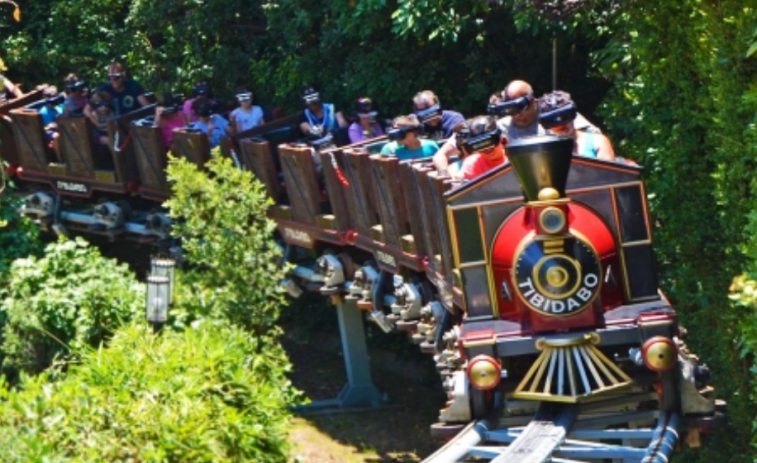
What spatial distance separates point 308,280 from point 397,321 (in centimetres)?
287

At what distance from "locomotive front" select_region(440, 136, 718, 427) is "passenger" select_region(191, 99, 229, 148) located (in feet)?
23.8

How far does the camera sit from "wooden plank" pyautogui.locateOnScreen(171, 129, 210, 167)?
52.5 feet

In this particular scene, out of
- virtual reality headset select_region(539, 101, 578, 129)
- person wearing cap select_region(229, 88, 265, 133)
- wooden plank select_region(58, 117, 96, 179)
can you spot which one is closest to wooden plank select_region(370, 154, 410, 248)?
virtual reality headset select_region(539, 101, 578, 129)

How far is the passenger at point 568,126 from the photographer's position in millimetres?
9648

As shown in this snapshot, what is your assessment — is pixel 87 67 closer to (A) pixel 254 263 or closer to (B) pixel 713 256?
(A) pixel 254 263

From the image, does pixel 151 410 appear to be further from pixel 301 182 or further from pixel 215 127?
pixel 215 127

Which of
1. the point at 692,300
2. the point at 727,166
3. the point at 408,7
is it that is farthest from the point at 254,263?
the point at 727,166

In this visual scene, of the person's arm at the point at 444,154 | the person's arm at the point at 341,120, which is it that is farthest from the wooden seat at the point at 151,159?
the person's arm at the point at 444,154

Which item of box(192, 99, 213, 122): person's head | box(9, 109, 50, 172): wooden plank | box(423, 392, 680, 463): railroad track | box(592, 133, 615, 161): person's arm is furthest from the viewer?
box(9, 109, 50, 172): wooden plank

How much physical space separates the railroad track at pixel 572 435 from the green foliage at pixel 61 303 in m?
5.92

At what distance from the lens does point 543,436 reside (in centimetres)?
849

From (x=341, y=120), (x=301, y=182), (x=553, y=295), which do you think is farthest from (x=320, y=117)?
(x=553, y=295)

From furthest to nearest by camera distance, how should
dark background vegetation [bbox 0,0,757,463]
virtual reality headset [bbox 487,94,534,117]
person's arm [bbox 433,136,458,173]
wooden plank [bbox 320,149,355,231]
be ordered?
wooden plank [bbox 320,149,355,231], person's arm [bbox 433,136,458,173], virtual reality headset [bbox 487,94,534,117], dark background vegetation [bbox 0,0,757,463]

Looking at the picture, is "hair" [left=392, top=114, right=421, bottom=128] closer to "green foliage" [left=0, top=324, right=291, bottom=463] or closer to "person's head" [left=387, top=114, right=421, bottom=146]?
"person's head" [left=387, top=114, right=421, bottom=146]
